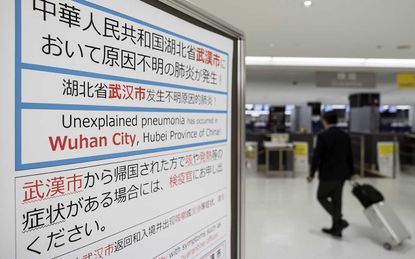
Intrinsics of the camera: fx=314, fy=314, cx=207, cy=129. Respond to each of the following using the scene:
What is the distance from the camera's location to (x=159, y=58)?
955mm

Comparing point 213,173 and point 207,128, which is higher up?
point 207,128

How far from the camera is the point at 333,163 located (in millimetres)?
3791

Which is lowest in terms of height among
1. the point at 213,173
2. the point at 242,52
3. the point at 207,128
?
the point at 213,173

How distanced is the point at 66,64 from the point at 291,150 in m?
8.15

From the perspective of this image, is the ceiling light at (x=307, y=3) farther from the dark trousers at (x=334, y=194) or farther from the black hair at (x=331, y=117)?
the dark trousers at (x=334, y=194)

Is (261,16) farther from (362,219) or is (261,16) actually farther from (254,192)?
(254,192)

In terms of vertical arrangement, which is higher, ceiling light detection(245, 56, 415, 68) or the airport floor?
ceiling light detection(245, 56, 415, 68)

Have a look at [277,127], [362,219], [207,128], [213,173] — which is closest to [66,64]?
[207,128]

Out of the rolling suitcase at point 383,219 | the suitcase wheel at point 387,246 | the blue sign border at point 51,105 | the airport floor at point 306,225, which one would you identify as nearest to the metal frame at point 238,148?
the blue sign border at point 51,105

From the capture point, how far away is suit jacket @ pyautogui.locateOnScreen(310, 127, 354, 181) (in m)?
3.78

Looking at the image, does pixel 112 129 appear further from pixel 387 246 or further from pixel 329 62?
pixel 329 62

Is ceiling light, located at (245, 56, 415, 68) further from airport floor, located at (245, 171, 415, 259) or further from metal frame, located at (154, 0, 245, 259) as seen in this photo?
metal frame, located at (154, 0, 245, 259)

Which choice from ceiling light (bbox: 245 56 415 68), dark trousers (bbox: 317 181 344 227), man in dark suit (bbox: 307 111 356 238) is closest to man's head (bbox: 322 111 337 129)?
man in dark suit (bbox: 307 111 356 238)

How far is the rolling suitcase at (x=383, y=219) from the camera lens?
3.59m
